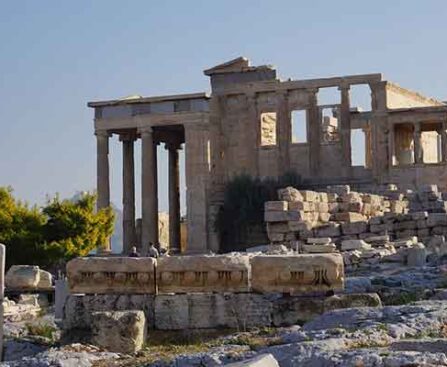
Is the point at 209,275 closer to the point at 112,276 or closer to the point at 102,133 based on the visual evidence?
the point at 112,276

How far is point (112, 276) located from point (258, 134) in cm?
2966

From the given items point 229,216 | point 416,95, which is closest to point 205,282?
point 229,216

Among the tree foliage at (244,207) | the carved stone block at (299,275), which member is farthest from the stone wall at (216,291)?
the tree foliage at (244,207)

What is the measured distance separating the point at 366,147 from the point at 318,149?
2.19 metres

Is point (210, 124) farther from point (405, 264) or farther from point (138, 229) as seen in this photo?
point (405, 264)

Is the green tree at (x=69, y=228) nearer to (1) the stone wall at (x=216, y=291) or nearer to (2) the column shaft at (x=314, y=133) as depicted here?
(2) the column shaft at (x=314, y=133)

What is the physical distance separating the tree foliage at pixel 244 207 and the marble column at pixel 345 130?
1.82 m

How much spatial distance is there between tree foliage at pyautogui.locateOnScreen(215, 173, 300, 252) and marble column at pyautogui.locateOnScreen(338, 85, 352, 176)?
1.82m

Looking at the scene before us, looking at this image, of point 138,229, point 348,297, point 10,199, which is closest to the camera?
point 348,297

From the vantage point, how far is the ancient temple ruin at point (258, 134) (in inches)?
1567

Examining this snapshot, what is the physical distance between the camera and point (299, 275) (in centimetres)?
1195

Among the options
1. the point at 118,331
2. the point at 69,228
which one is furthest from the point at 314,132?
the point at 118,331

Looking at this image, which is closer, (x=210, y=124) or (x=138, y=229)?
(x=210, y=124)

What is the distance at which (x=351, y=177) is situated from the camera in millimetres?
40656
